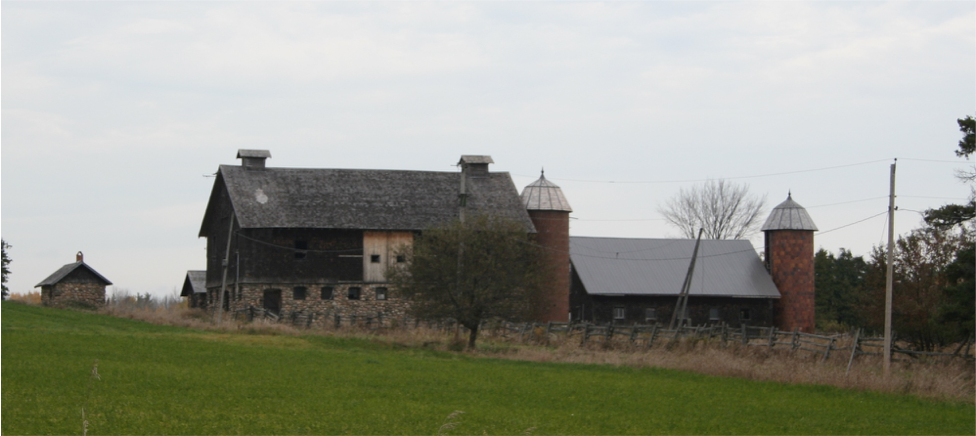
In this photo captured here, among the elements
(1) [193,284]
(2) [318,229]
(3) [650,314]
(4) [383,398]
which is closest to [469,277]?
(2) [318,229]

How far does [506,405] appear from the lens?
61.3 ft

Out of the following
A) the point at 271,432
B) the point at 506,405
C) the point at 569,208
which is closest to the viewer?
the point at 271,432

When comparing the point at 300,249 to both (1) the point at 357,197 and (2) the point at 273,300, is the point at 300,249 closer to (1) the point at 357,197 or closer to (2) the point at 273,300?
(2) the point at 273,300

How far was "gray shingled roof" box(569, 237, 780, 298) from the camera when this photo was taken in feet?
172

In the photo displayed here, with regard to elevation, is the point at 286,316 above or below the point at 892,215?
below

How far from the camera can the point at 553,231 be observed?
1983 inches

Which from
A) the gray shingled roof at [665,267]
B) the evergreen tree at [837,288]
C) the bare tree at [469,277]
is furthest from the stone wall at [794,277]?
the bare tree at [469,277]

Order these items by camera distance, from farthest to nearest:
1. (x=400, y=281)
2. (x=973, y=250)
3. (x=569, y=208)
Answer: (x=569, y=208) < (x=400, y=281) < (x=973, y=250)

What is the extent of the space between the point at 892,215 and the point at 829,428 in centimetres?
1100

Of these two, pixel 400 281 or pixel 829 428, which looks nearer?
pixel 829 428

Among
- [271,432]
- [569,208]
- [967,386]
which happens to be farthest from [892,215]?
[569,208]

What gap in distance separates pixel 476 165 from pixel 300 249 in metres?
11.3

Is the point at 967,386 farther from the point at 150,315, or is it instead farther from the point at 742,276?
the point at 150,315

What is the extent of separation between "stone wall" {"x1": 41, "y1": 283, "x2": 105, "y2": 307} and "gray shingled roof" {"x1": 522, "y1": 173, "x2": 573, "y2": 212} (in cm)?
2584
